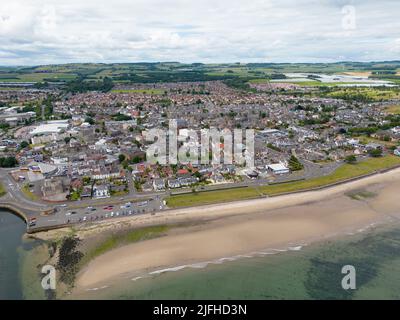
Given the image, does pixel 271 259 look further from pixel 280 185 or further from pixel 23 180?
pixel 23 180

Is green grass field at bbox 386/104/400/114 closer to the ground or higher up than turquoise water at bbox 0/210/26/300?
higher up

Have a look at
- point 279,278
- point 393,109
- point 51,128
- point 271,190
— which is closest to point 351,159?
point 271,190

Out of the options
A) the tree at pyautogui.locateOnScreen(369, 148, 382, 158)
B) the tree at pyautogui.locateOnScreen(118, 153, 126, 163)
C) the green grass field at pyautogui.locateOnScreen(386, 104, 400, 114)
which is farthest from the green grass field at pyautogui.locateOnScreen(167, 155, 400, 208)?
the green grass field at pyautogui.locateOnScreen(386, 104, 400, 114)

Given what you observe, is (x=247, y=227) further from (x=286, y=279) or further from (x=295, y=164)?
(x=295, y=164)

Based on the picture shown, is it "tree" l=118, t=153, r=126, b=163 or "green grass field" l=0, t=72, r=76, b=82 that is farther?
"green grass field" l=0, t=72, r=76, b=82

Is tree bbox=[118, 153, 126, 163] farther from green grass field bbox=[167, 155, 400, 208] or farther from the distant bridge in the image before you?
the distant bridge

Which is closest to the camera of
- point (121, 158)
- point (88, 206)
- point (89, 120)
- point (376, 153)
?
point (88, 206)

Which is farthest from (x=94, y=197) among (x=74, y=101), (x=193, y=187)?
(x=74, y=101)
